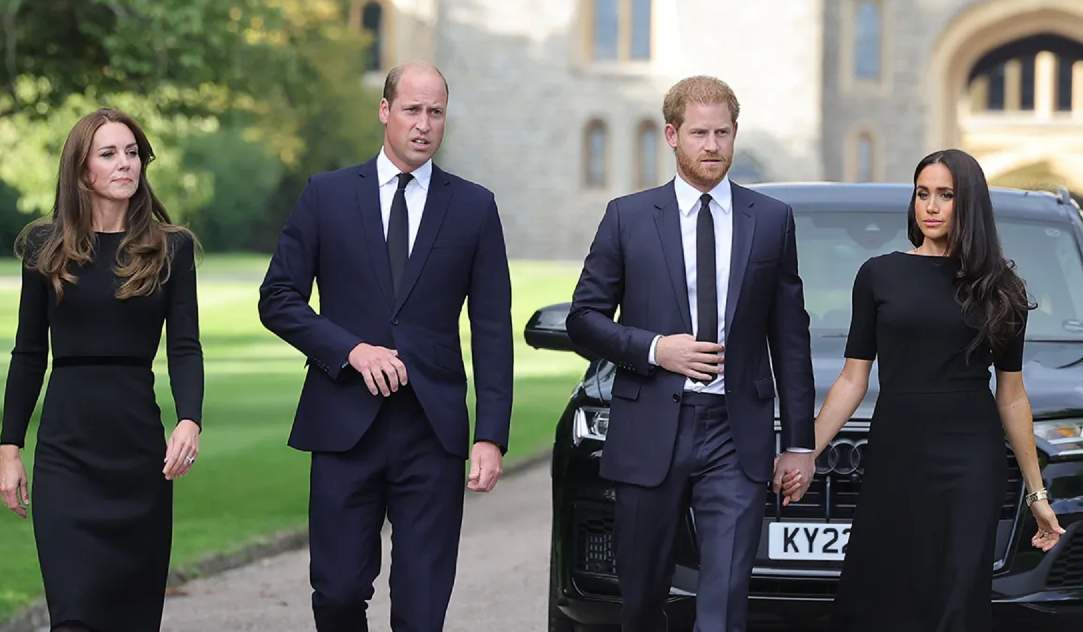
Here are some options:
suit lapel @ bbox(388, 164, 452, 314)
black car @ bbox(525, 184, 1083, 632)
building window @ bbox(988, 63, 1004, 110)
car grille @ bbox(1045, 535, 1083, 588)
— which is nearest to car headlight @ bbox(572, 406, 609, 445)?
black car @ bbox(525, 184, 1083, 632)

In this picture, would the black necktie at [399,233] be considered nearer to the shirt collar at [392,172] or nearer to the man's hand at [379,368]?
the shirt collar at [392,172]

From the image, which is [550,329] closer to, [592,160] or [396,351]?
[396,351]

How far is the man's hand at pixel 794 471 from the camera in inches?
215

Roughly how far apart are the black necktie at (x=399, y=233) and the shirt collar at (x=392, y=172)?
22 mm

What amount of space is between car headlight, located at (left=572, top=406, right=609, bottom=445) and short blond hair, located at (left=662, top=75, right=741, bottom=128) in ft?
4.33

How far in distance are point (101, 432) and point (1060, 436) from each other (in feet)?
9.58

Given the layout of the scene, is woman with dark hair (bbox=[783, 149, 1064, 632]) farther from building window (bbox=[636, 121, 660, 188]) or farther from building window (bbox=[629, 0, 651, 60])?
building window (bbox=[629, 0, 651, 60])

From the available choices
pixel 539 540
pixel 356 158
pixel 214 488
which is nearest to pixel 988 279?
pixel 539 540

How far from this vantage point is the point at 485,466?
534 centimetres

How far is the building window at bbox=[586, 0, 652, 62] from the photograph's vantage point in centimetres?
6091

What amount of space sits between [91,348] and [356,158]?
5155 centimetres

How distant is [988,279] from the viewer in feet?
17.3

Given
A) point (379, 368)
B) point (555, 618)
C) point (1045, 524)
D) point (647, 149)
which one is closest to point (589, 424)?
point (555, 618)

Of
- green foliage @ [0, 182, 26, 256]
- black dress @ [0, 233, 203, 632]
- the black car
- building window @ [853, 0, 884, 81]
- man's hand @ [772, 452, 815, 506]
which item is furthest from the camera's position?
building window @ [853, 0, 884, 81]
